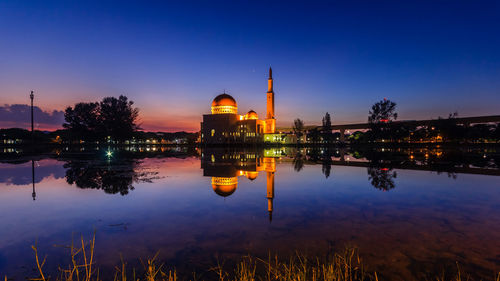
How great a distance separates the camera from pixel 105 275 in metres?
4.78

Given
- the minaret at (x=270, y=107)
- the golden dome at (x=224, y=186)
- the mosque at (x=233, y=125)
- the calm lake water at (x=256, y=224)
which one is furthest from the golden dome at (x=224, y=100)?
the calm lake water at (x=256, y=224)

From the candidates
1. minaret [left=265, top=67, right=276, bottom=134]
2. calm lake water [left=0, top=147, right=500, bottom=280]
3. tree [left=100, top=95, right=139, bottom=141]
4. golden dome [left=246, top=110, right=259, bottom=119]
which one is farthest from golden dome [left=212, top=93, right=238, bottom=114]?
calm lake water [left=0, top=147, right=500, bottom=280]

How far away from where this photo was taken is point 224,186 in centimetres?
1359

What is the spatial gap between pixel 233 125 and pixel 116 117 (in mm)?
42338

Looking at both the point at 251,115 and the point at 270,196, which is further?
the point at 251,115

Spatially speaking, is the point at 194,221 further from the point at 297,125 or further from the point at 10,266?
the point at 297,125

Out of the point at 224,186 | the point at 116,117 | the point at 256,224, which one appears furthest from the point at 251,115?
the point at 256,224

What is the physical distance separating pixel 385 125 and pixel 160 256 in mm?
87826

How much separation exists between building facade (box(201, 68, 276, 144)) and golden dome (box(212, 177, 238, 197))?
69.3 meters

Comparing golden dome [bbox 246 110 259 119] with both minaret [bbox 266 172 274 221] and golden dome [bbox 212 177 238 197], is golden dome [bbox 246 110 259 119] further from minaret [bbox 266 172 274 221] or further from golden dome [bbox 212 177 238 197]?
minaret [bbox 266 172 274 221]

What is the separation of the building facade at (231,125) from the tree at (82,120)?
129 feet

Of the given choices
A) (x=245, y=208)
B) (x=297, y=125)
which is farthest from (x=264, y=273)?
(x=297, y=125)

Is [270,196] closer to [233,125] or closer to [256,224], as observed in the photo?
[256,224]

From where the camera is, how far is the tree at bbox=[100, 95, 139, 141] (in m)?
88.5
